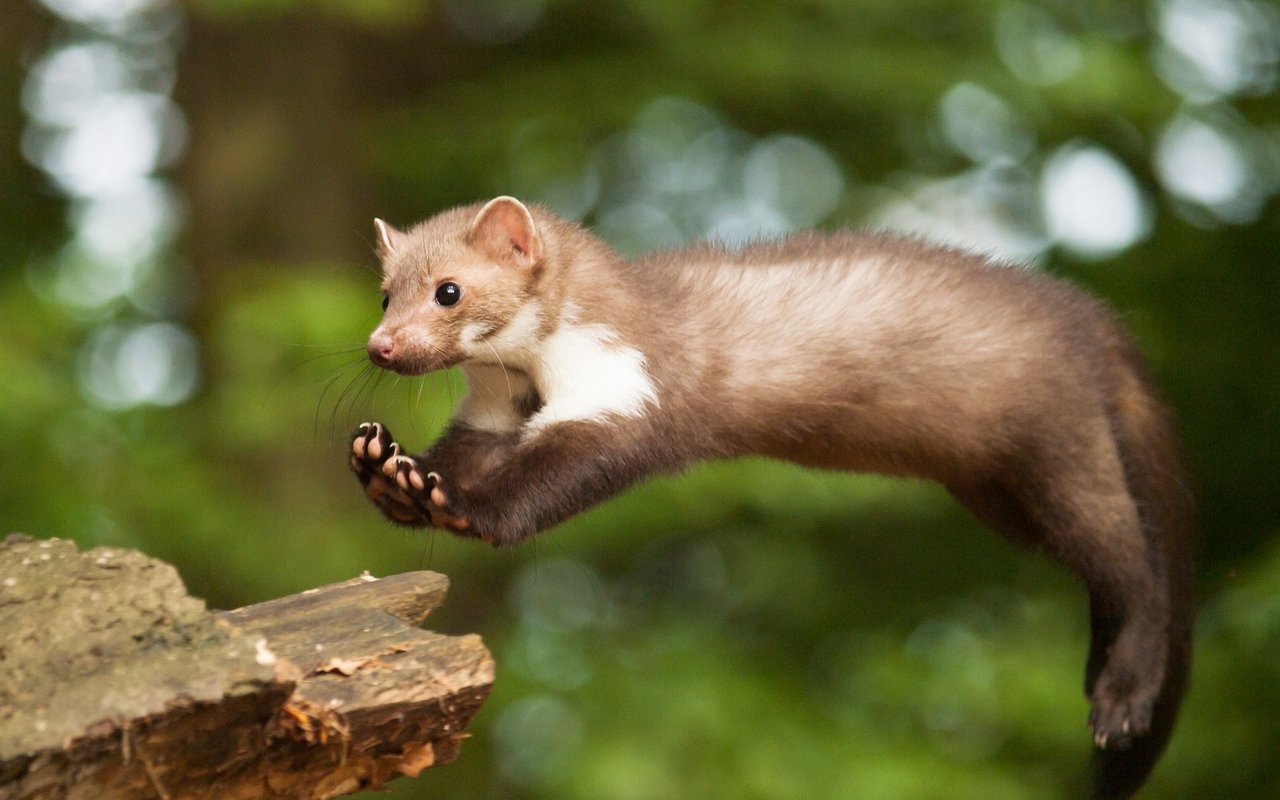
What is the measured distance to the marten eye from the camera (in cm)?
500

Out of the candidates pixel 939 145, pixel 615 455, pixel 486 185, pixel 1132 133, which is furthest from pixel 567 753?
pixel 615 455

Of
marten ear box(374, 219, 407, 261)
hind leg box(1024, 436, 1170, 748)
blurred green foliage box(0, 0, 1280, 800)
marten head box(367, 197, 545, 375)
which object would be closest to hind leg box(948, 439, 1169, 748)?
hind leg box(1024, 436, 1170, 748)

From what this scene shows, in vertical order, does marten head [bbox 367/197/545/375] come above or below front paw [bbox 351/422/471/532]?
above

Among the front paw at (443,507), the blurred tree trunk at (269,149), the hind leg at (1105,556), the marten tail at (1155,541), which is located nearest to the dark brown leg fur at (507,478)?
the front paw at (443,507)

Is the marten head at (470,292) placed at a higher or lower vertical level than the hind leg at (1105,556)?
higher

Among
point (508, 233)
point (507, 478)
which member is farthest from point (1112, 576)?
point (508, 233)

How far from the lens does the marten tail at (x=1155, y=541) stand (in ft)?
18.3

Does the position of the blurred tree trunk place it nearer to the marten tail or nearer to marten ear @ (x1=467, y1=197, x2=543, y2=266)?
marten ear @ (x1=467, y1=197, x2=543, y2=266)

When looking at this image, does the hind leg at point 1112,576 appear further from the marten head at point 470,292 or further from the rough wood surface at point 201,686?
the rough wood surface at point 201,686

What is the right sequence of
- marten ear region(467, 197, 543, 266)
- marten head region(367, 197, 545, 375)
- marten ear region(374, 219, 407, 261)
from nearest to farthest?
marten head region(367, 197, 545, 375) → marten ear region(467, 197, 543, 266) → marten ear region(374, 219, 407, 261)

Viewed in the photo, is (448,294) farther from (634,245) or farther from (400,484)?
(634,245)

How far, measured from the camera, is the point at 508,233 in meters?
5.08

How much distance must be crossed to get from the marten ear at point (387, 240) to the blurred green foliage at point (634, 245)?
12.9 ft

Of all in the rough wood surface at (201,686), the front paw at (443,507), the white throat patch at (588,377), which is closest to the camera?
the rough wood surface at (201,686)
